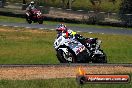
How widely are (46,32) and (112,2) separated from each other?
29914mm

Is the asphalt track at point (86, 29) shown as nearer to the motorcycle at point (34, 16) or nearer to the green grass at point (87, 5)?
the motorcycle at point (34, 16)

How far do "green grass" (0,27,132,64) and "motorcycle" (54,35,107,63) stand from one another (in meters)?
2.44

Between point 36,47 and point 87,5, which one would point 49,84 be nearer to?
point 36,47

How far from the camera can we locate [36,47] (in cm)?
2588

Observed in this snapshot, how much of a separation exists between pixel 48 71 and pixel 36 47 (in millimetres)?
9393

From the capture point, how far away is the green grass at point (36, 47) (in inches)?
867

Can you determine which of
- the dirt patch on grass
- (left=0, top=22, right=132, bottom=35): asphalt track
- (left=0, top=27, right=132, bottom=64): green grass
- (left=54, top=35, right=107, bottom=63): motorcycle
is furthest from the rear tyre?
(left=0, top=22, right=132, bottom=35): asphalt track

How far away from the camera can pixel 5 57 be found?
21875 millimetres

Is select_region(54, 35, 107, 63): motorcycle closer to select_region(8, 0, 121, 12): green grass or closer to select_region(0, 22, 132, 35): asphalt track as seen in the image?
select_region(0, 22, 132, 35): asphalt track

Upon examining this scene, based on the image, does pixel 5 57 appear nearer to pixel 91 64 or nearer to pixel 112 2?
pixel 91 64

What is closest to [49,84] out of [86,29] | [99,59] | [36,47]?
[99,59]

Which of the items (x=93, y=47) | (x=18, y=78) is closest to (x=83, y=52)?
(x=93, y=47)

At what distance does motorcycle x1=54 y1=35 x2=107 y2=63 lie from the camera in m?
19.0

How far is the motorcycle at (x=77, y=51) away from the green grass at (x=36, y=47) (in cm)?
244
